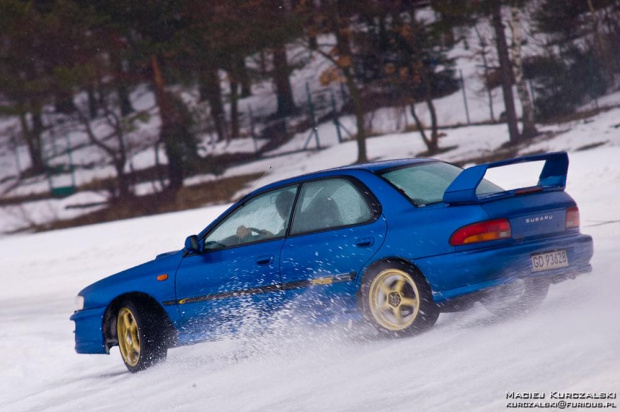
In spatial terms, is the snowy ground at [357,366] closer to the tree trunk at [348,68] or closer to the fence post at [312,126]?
the tree trunk at [348,68]

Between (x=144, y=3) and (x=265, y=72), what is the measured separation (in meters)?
4.62

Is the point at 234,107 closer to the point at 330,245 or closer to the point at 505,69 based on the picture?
the point at 505,69

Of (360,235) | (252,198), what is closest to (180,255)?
(252,198)

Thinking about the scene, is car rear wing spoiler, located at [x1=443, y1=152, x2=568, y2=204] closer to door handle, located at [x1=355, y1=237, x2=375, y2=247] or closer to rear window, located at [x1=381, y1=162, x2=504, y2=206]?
rear window, located at [x1=381, y1=162, x2=504, y2=206]

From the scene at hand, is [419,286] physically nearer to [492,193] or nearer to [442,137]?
[492,193]

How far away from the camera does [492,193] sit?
21.4 ft

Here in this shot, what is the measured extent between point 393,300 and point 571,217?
1.53 metres

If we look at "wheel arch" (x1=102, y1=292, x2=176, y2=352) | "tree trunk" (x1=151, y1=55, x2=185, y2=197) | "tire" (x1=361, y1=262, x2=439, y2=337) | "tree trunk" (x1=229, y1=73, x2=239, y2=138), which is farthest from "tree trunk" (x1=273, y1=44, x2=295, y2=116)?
"tire" (x1=361, y1=262, x2=439, y2=337)

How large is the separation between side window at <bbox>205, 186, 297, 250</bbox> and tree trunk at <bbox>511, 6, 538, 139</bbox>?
1640cm

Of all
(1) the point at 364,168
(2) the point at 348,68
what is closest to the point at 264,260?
(1) the point at 364,168

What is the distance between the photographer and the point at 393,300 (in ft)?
20.3

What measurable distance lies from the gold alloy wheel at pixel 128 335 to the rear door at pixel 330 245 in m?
1.63

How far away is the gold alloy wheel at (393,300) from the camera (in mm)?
6141

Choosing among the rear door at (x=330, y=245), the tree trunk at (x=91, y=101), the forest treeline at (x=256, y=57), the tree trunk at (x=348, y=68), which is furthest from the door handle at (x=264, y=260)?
the tree trunk at (x=91, y=101)
